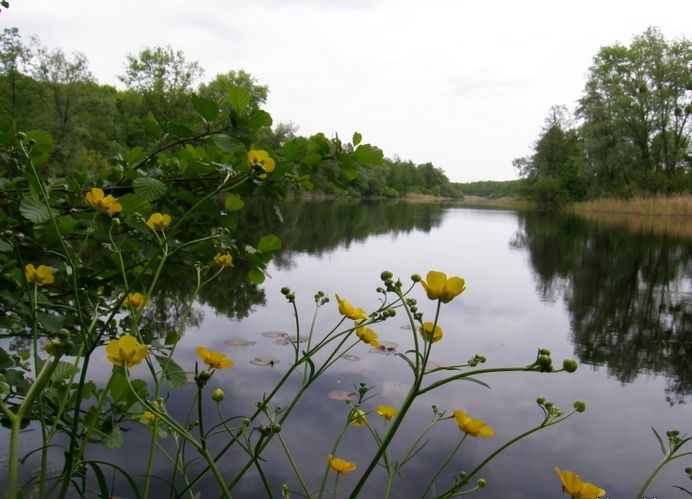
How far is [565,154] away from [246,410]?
3564cm

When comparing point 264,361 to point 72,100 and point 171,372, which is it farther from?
point 72,100

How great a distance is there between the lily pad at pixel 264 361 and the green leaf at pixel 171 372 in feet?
5.48

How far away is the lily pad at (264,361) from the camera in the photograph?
8.32 ft

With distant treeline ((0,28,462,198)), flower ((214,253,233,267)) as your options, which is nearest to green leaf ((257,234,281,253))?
flower ((214,253,233,267))

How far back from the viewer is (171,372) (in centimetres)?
87

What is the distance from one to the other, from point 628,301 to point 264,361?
3563 millimetres

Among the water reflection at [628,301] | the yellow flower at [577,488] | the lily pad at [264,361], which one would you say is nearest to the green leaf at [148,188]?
the yellow flower at [577,488]

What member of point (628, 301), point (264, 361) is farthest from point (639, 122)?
point (264, 361)

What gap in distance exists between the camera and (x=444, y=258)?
7020mm

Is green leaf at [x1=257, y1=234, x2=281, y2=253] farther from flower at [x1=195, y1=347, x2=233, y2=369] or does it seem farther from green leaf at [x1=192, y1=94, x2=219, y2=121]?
flower at [x1=195, y1=347, x2=233, y2=369]

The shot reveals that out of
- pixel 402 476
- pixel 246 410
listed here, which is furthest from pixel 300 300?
pixel 402 476

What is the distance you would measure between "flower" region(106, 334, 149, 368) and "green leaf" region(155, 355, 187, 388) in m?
0.28

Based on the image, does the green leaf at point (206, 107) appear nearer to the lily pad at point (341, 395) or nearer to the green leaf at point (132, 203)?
the green leaf at point (132, 203)

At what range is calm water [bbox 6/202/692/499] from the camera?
68.7 inches
